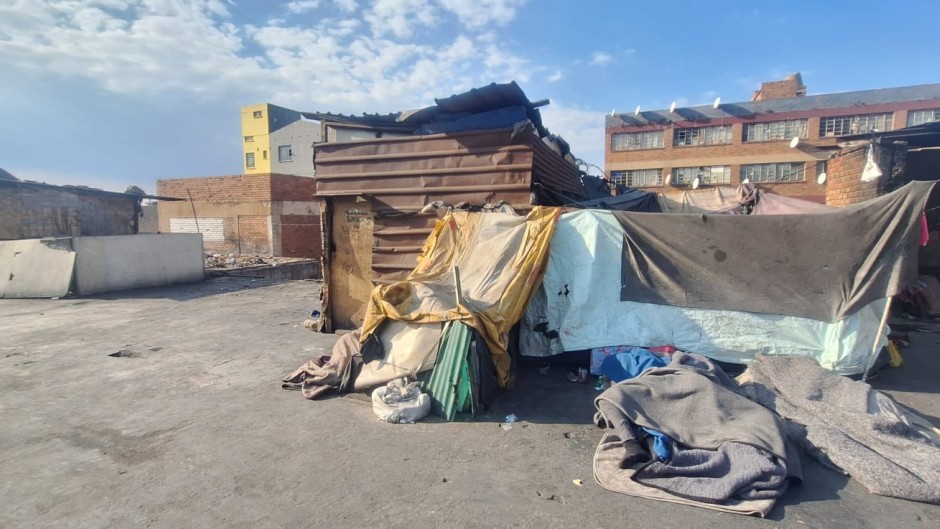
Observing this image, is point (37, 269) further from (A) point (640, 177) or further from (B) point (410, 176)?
(A) point (640, 177)

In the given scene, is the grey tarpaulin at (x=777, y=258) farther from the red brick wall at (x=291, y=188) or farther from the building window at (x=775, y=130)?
the building window at (x=775, y=130)

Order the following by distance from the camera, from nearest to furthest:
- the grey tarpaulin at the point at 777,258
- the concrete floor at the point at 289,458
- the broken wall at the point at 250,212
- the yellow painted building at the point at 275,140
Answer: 1. the concrete floor at the point at 289,458
2. the grey tarpaulin at the point at 777,258
3. the broken wall at the point at 250,212
4. the yellow painted building at the point at 275,140

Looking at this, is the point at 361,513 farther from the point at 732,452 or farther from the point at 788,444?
the point at 788,444

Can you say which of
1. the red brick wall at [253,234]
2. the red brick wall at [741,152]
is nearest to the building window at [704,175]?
the red brick wall at [741,152]

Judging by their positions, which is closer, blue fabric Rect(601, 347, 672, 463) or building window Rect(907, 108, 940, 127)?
blue fabric Rect(601, 347, 672, 463)

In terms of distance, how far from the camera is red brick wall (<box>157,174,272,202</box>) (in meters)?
19.5

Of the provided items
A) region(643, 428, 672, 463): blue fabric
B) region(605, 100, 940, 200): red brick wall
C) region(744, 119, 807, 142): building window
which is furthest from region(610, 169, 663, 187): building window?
region(643, 428, 672, 463): blue fabric

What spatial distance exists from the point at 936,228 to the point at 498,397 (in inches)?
383

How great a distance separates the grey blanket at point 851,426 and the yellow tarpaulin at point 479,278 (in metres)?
2.43

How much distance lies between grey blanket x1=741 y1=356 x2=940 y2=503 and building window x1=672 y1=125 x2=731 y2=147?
36364 millimetres

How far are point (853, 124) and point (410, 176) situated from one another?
39746 millimetres

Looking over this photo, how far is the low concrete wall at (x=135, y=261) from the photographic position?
37.2 feet

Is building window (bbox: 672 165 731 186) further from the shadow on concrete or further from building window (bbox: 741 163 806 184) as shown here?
the shadow on concrete

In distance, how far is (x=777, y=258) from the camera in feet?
16.9
